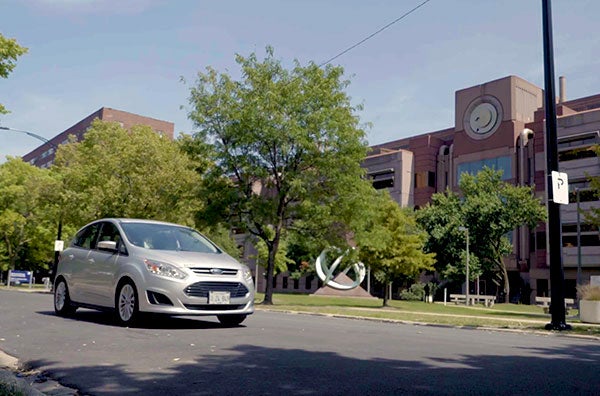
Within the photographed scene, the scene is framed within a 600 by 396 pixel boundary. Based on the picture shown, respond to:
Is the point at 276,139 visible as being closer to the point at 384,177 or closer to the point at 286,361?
the point at 286,361

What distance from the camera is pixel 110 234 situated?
10.4 meters

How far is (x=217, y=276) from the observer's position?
9.18 meters

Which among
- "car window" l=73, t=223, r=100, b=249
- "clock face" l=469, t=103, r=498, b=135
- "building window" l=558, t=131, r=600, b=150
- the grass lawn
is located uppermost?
"clock face" l=469, t=103, r=498, b=135

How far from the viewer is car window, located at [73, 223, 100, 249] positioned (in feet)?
35.4

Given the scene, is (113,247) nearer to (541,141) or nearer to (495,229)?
(495,229)

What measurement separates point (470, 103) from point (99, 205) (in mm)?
40944

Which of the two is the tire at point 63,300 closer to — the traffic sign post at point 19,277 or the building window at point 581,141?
the traffic sign post at point 19,277

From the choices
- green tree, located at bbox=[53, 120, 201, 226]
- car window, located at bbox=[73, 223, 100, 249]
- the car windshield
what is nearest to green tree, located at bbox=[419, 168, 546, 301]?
green tree, located at bbox=[53, 120, 201, 226]

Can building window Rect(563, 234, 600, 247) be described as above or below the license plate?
above

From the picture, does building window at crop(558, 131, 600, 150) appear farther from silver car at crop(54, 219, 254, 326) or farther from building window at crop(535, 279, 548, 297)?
silver car at crop(54, 219, 254, 326)

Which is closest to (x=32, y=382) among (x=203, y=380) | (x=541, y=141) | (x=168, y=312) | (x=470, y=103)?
(x=203, y=380)

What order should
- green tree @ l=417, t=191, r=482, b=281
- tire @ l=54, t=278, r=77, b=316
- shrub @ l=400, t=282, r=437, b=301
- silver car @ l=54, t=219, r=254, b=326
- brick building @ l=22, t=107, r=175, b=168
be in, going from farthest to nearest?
brick building @ l=22, t=107, r=175, b=168, shrub @ l=400, t=282, r=437, b=301, green tree @ l=417, t=191, r=482, b=281, tire @ l=54, t=278, r=77, b=316, silver car @ l=54, t=219, r=254, b=326

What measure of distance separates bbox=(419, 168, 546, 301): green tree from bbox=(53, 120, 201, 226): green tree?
83.0ft

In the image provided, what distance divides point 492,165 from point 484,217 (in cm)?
1052
